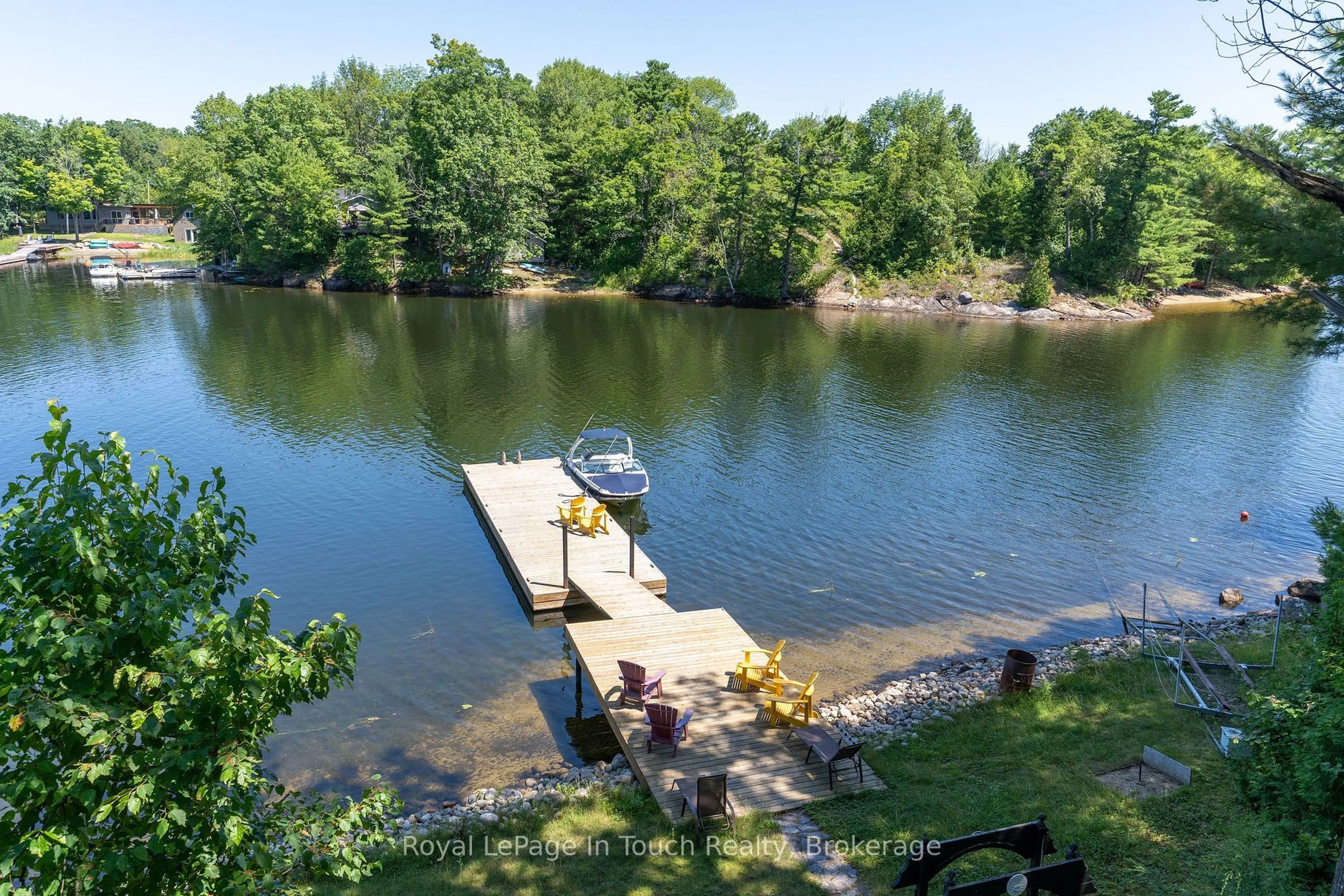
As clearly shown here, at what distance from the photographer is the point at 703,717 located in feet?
47.8

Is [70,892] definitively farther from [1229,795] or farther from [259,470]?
[259,470]

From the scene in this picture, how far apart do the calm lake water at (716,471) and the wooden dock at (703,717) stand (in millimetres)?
1643

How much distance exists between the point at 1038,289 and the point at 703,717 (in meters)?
67.0

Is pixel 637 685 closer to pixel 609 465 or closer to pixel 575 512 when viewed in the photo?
pixel 575 512

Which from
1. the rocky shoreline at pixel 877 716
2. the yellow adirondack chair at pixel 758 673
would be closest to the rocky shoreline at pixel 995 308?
the rocky shoreline at pixel 877 716

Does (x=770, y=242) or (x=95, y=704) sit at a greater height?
(x=770, y=242)

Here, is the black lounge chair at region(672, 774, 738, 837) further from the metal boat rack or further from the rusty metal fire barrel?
the metal boat rack

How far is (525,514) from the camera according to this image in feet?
85.0

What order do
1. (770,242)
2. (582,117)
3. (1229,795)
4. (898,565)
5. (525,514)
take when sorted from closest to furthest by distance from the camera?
1. (1229,795)
2. (898,565)
3. (525,514)
4. (770,242)
5. (582,117)

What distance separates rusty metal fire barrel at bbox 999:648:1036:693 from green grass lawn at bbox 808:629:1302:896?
0.85 feet

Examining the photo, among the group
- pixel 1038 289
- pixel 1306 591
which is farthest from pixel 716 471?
pixel 1038 289

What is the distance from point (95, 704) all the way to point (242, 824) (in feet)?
4.15

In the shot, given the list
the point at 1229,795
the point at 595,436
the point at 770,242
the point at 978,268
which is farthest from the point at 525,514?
the point at 978,268

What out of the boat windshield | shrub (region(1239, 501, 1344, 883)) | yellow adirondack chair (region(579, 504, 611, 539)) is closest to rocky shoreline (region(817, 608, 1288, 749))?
shrub (region(1239, 501, 1344, 883))
